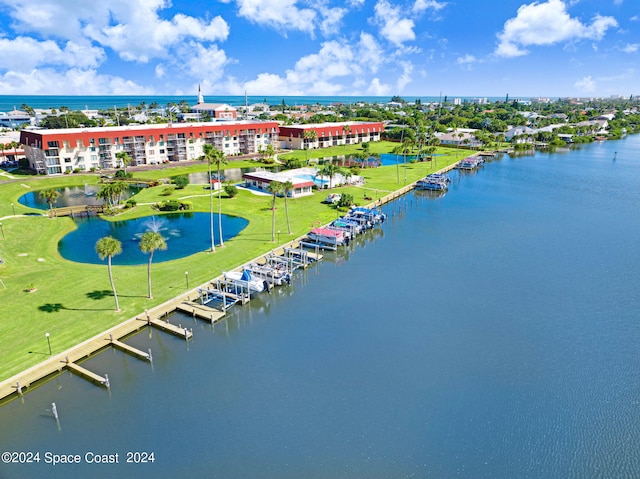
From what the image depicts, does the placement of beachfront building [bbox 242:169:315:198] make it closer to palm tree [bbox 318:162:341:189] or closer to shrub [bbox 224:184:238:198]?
palm tree [bbox 318:162:341:189]

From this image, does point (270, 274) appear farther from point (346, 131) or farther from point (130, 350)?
point (346, 131)

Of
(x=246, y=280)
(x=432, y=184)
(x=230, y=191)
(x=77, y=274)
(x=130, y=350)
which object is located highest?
(x=230, y=191)

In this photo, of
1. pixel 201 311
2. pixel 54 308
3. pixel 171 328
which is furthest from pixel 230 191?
pixel 171 328

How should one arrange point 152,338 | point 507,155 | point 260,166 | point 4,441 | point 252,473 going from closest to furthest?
1. point 252,473
2. point 4,441
3. point 152,338
4. point 260,166
5. point 507,155

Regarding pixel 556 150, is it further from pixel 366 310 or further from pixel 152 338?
pixel 152 338

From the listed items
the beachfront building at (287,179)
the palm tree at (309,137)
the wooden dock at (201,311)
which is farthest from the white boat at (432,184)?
the wooden dock at (201,311)

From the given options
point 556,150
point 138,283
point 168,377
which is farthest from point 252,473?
point 556,150

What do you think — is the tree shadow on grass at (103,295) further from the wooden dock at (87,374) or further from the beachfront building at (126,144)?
the beachfront building at (126,144)
